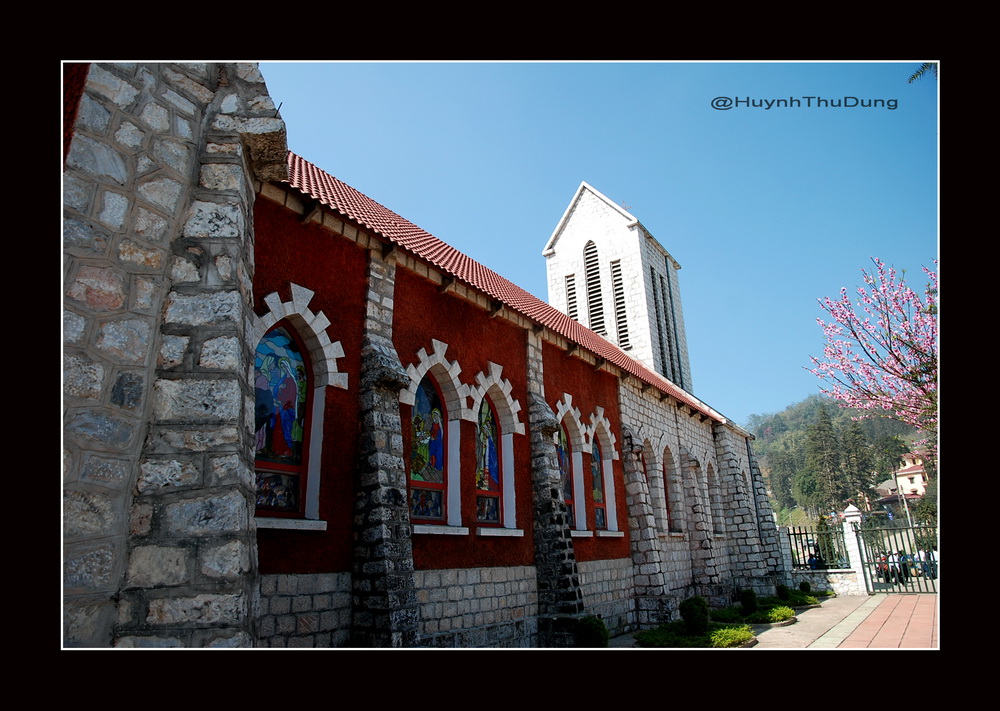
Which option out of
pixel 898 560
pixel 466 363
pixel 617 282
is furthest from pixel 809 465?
pixel 466 363

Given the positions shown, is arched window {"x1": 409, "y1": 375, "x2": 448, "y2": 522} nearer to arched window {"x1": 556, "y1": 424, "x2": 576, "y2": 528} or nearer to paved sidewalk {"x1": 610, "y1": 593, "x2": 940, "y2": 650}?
arched window {"x1": 556, "y1": 424, "x2": 576, "y2": 528}

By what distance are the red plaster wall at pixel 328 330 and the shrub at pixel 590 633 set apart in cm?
505

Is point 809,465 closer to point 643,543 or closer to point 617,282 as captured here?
point 617,282

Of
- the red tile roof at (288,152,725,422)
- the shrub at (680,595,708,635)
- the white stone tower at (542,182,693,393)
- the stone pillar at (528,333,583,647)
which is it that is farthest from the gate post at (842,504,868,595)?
the stone pillar at (528,333,583,647)

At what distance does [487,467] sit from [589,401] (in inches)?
202

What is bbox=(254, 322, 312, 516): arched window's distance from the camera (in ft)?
24.7

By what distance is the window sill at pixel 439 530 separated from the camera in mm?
9242

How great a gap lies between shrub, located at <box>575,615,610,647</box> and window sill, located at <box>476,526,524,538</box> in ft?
6.23

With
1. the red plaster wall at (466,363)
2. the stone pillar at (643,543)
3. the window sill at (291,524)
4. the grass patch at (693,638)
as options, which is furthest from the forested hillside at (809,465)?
the window sill at (291,524)

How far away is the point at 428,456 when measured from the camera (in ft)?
33.1

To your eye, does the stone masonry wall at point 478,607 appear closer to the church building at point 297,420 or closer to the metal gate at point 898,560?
the church building at point 297,420

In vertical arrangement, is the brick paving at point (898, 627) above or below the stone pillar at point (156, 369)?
below

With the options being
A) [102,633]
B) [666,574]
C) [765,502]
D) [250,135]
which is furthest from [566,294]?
[102,633]

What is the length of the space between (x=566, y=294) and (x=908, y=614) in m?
20.5
